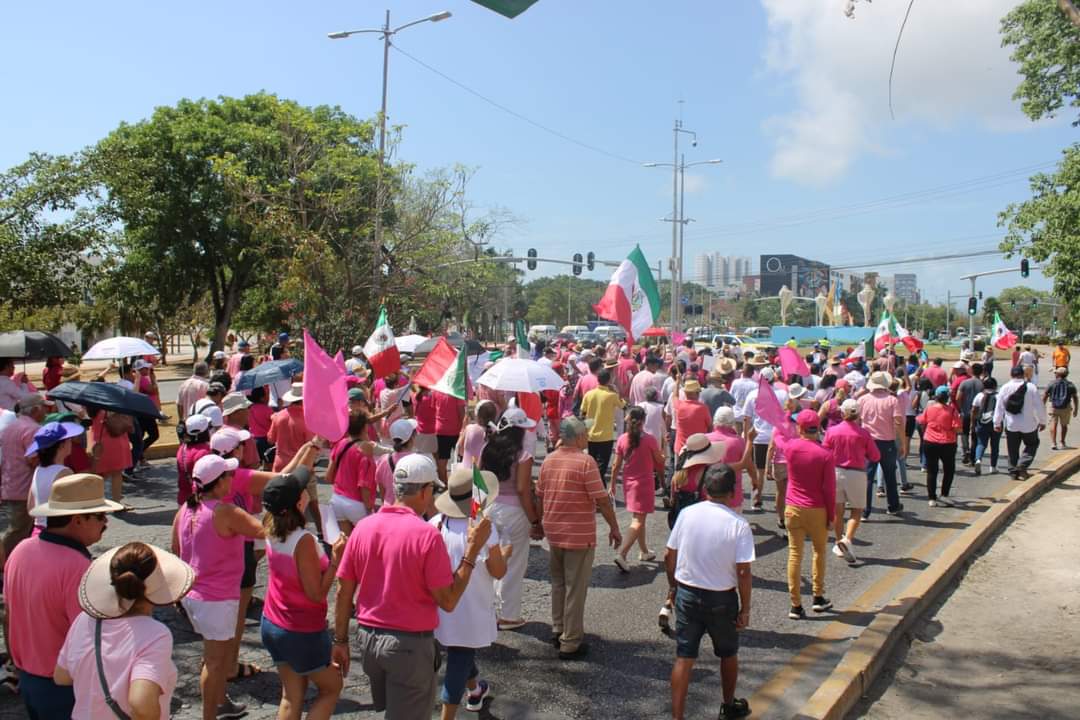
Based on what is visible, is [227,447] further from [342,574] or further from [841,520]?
[841,520]

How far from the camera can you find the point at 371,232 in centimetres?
2352

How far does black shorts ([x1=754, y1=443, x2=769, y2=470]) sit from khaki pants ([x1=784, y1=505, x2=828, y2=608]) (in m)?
3.65

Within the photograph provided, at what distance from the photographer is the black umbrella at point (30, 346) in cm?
1006

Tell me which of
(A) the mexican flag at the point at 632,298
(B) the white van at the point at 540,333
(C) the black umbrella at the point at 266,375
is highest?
(A) the mexican flag at the point at 632,298

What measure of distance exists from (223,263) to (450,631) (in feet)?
105

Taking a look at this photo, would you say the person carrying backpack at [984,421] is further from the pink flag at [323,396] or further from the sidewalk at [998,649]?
the pink flag at [323,396]

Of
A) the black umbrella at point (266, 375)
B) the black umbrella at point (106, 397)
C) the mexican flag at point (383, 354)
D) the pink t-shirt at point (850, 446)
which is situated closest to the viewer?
the black umbrella at point (106, 397)

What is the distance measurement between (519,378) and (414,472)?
3.99 meters

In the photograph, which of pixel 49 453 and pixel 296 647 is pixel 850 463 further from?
pixel 49 453

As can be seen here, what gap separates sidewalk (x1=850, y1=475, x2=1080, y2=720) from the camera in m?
5.64

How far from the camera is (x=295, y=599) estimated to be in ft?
13.4

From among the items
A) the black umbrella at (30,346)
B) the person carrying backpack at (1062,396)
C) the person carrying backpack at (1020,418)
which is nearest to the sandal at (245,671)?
the black umbrella at (30,346)

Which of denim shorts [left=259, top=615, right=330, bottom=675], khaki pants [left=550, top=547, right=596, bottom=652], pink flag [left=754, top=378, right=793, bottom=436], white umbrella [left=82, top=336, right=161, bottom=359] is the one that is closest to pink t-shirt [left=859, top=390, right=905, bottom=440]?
pink flag [left=754, top=378, right=793, bottom=436]

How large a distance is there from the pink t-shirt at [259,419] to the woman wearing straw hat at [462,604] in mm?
4890
